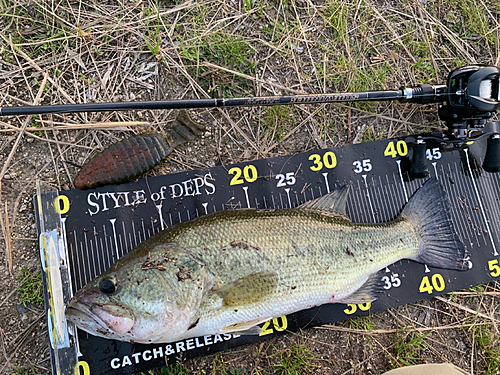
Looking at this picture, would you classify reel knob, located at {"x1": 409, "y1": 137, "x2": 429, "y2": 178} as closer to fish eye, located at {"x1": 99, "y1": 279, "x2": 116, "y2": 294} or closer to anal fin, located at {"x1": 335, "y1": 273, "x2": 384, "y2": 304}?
anal fin, located at {"x1": 335, "y1": 273, "x2": 384, "y2": 304}

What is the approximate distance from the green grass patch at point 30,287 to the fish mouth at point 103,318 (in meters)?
0.83

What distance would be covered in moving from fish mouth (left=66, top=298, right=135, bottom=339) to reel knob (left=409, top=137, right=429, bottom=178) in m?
2.93

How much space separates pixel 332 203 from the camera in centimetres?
299

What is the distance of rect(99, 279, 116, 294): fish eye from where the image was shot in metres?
2.26

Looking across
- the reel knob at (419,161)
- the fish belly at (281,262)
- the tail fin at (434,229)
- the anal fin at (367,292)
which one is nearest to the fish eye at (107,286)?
the fish belly at (281,262)

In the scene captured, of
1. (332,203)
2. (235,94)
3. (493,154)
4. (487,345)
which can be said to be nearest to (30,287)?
(235,94)

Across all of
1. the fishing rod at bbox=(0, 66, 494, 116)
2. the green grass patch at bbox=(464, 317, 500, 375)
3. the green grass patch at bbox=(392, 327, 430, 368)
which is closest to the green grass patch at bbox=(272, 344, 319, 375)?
the green grass patch at bbox=(392, 327, 430, 368)

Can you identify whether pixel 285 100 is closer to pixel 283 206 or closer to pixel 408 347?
pixel 283 206

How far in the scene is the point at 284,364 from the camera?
309 cm

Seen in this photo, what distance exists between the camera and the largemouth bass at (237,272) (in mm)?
2279

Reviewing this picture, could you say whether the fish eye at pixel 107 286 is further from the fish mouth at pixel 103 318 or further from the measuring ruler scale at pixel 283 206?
the measuring ruler scale at pixel 283 206

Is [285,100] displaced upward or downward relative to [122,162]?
upward

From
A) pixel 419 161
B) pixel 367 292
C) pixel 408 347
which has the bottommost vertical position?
pixel 408 347

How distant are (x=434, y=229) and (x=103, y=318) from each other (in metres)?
3.00
